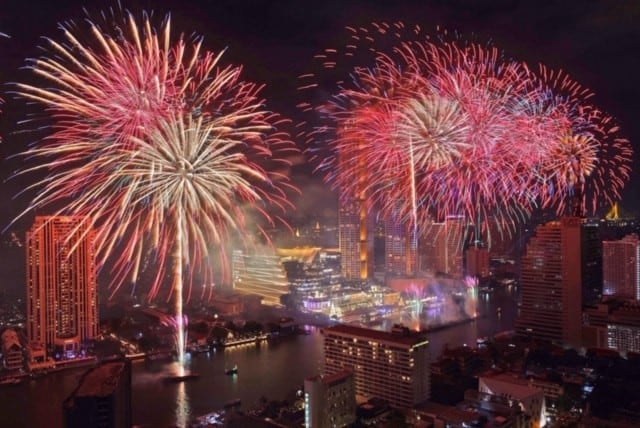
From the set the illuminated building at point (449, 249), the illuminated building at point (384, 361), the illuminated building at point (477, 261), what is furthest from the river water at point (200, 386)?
the illuminated building at point (477, 261)

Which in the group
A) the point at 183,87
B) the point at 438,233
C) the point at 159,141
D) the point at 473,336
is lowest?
the point at 473,336

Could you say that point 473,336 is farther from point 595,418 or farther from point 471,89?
point 471,89

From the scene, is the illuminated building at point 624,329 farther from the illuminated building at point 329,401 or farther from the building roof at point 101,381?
the building roof at point 101,381

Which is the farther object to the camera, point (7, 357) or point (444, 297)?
point (444, 297)

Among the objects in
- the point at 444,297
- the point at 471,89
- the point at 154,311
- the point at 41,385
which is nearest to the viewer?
the point at 471,89

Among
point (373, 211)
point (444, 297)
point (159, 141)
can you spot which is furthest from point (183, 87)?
point (373, 211)

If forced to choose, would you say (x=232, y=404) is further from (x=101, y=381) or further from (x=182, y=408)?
(x=101, y=381)

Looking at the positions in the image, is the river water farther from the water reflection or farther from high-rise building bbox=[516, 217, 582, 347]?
high-rise building bbox=[516, 217, 582, 347]

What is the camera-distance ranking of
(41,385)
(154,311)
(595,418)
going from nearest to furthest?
(595,418), (41,385), (154,311)

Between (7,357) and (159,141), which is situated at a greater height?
(159,141)
